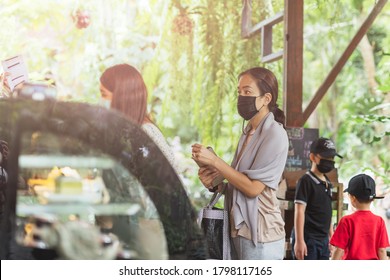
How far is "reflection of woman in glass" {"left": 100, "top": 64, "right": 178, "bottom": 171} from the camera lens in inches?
200

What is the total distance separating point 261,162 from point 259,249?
0.48 m

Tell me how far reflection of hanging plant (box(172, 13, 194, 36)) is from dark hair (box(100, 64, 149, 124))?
3.01ft

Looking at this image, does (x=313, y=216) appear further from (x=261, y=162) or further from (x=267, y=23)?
(x=267, y=23)

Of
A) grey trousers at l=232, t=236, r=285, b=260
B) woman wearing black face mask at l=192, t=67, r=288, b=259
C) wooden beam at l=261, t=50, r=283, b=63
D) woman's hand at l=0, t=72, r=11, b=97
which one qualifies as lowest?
grey trousers at l=232, t=236, r=285, b=260

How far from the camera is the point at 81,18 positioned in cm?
593

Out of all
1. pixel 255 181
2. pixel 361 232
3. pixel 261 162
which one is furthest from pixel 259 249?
pixel 361 232

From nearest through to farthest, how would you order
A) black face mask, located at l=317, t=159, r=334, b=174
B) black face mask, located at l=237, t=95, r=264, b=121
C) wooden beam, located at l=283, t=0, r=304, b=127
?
black face mask, located at l=237, t=95, r=264, b=121 < black face mask, located at l=317, t=159, r=334, b=174 < wooden beam, located at l=283, t=0, r=304, b=127

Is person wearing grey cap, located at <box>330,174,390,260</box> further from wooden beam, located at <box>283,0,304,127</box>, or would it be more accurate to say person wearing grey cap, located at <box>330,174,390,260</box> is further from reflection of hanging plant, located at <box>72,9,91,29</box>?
reflection of hanging plant, located at <box>72,9,91,29</box>

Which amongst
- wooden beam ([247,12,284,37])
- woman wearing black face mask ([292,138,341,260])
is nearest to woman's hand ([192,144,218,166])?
woman wearing black face mask ([292,138,341,260])

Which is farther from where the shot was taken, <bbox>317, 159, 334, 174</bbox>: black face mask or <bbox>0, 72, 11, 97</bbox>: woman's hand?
<bbox>317, 159, 334, 174</bbox>: black face mask

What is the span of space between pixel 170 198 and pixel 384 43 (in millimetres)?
5043

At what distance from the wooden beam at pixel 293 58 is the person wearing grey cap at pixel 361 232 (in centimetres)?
126

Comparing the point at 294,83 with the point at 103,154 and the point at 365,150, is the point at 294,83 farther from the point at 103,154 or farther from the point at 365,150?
the point at 365,150

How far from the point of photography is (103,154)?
4.97m
